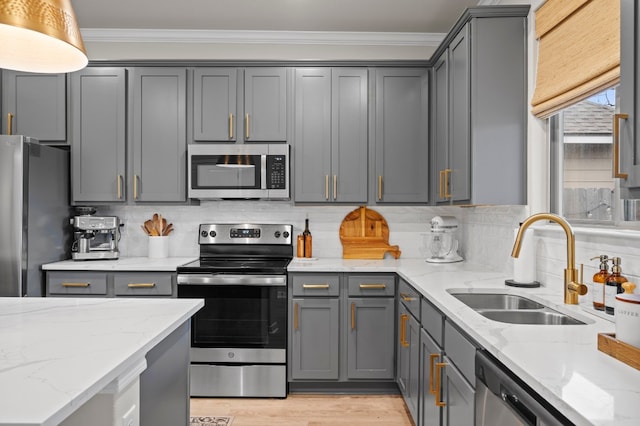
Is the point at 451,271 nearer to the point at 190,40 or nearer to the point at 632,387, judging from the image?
the point at 632,387

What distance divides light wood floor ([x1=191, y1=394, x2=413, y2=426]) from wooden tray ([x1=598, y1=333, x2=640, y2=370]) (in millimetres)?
1786

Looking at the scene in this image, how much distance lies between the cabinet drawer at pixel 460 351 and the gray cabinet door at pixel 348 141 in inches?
66.9

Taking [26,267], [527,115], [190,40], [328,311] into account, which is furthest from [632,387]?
[190,40]

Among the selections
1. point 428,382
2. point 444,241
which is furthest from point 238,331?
point 444,241

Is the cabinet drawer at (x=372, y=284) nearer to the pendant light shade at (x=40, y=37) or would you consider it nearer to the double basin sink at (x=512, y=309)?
the double basin sink at (x=512, y=309)

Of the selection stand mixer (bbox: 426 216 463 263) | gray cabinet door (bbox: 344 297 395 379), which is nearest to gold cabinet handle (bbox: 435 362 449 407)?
gray cabinet door (bbox: 344 297 395 379)

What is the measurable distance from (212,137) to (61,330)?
2.28m

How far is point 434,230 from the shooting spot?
338 centimetres

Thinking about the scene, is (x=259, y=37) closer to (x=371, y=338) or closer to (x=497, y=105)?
(x=497, y=105)

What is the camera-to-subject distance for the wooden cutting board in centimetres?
365

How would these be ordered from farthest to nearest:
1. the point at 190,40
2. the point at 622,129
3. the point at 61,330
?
1. the point at 190,40
2. the point at 61,330
3. the point at 622,129

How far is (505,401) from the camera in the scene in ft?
4.07

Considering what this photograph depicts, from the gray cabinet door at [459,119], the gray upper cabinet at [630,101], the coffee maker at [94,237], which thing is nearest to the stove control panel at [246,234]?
the coffee maker at [94,237]

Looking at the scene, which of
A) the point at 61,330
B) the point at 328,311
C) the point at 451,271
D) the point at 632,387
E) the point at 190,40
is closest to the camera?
the point at 632,387
